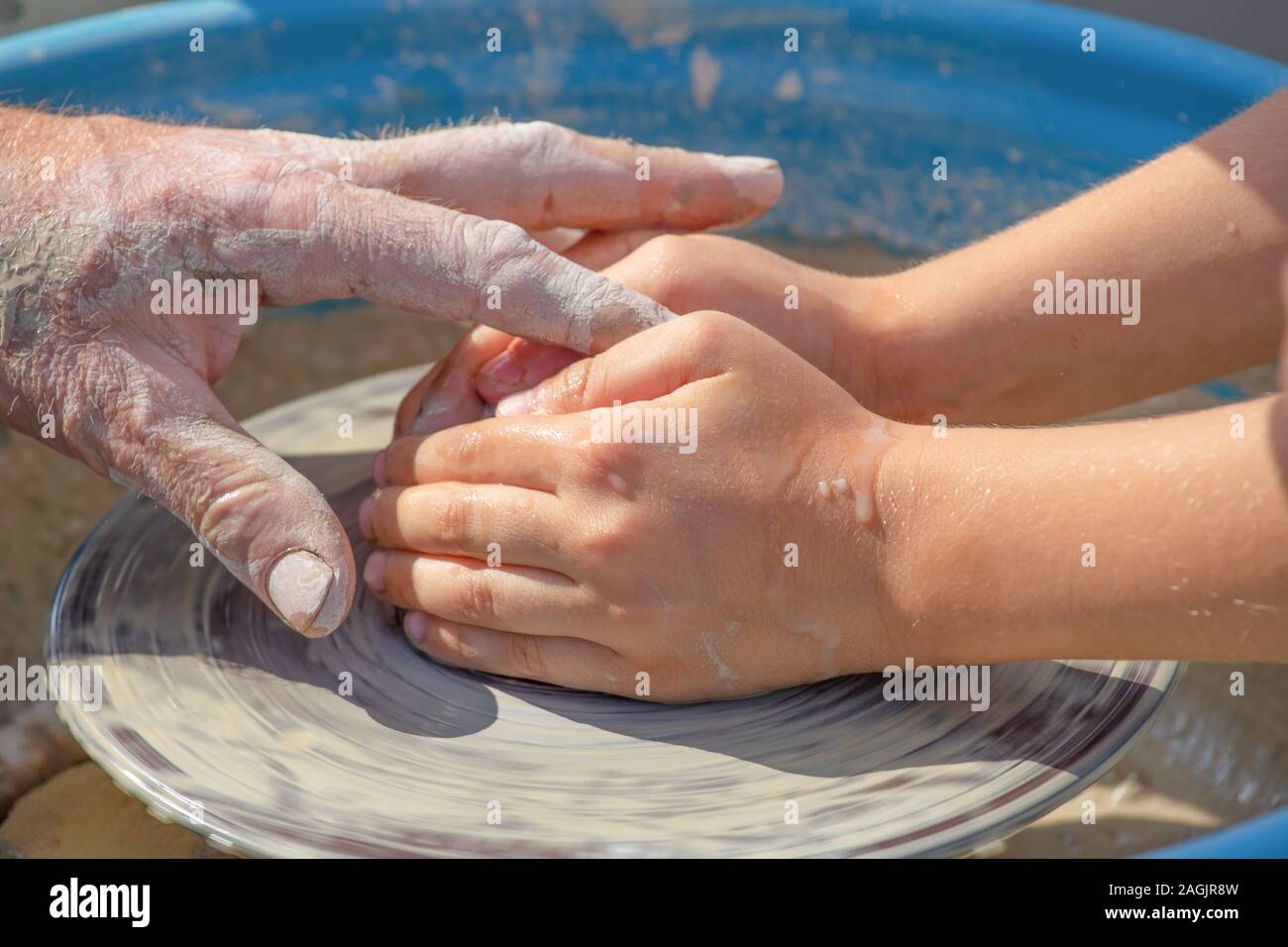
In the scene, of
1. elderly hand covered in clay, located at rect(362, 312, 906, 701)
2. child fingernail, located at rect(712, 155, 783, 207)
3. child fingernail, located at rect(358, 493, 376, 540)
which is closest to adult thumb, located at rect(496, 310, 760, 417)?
elderly hand covered in clay, located at rect(362, 312, 906, 701)

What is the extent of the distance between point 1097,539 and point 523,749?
0.42 m

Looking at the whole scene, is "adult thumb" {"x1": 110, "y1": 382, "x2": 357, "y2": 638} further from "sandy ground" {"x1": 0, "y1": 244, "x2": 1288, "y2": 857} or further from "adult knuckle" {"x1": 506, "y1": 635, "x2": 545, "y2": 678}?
"sandy ground" {"x1": 0, "y1": 244, "x2": 1288, "y2": 857}

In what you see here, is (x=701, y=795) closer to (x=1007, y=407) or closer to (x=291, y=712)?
(x=291, y=712)

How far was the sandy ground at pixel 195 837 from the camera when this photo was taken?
118 cm

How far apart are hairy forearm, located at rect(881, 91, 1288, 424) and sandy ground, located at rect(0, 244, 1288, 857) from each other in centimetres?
45

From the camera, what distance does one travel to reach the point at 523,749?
880 millimetres

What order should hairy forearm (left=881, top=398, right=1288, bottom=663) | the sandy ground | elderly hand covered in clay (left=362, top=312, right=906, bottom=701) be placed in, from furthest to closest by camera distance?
the sandy ground, elderly hand covered in clay (left=362, top=312, right=906, bottom=701), hairy forearm (left=881, top=398, right=1288, bottom=663)

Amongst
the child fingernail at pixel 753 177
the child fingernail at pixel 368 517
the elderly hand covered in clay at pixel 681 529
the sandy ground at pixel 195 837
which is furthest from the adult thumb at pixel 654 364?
the sandy ground at pixel 195 837

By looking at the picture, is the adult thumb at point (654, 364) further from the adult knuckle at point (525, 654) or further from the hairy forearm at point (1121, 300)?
the hairy forearm at point (1121, 300)

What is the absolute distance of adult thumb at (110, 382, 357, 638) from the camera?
87 centimetres

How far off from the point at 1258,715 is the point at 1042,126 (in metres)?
0.89
